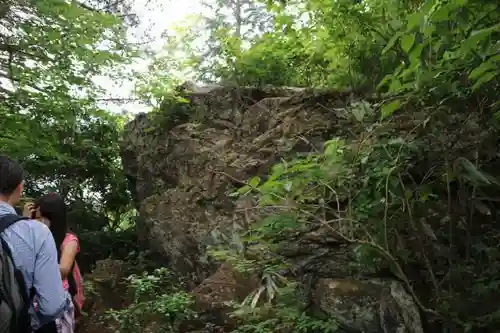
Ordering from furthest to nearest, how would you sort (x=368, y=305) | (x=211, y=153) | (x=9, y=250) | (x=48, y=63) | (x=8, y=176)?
1. (x=211, y=153)
2. (x=48, y=63)
3. (x=368, y=305)
4. (x=8, y=176)
5. (x=9, y=250)

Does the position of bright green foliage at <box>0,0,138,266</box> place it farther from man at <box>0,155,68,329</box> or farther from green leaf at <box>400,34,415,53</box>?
green leaf at <box>400,34,415,53</box>

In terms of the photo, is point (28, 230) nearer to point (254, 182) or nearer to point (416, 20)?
point (254, 182)

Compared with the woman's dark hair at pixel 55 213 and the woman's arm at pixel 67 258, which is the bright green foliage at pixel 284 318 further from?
the woman's dark hair at pixel 55 213

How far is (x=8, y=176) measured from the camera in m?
2.54

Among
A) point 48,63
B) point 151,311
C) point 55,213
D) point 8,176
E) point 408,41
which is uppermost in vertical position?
point 48,63

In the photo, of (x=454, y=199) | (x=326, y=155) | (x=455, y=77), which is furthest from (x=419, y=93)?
(x=454, y=199)

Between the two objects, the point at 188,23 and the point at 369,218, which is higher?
the point at 188,23

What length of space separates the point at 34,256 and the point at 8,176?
46 centimetres

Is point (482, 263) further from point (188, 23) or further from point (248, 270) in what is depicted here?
point (188, 23)

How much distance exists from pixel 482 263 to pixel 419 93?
1.23m

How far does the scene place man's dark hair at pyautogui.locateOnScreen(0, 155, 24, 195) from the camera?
2.53 meters

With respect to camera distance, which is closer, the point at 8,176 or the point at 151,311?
the point at 8,176

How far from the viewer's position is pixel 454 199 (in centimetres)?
340

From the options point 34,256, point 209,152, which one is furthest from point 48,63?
point 34,256
